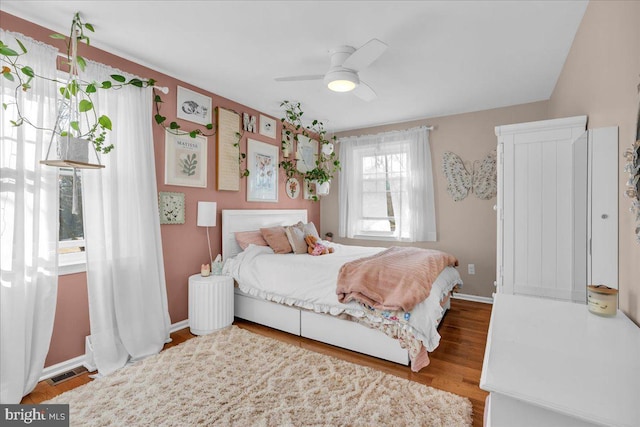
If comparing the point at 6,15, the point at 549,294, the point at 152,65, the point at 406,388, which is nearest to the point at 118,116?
the point at 152,65

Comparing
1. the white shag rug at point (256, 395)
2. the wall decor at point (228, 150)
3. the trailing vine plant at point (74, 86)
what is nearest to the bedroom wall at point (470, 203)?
the white shag rug at point (256, 395)

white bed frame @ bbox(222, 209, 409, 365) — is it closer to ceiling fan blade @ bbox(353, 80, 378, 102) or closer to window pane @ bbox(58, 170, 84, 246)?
window pane @ bbox(58, 170, 84, 246)

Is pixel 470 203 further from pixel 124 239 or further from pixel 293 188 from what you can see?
pixel 124 239

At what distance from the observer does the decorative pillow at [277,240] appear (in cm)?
354

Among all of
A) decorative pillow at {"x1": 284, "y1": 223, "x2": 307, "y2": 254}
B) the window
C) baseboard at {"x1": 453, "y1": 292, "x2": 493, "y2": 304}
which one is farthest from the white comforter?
the window

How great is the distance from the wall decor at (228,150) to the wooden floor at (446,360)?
1.61 metres

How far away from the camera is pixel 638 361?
0.90 metres

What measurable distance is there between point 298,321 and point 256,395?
0.96 meters

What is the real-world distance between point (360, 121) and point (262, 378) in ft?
12.3

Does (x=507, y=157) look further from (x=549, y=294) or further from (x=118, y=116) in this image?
(x=118, y=116)

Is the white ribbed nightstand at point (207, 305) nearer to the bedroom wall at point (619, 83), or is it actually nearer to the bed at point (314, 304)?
the bed at point (314, 304)

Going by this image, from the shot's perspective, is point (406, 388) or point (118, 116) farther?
point (118, 116)

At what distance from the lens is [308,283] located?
283 cm

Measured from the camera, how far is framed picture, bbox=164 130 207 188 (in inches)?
119
